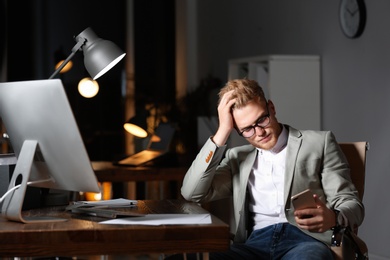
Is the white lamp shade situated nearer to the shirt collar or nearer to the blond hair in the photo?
the blond hair

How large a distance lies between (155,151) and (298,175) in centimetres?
306

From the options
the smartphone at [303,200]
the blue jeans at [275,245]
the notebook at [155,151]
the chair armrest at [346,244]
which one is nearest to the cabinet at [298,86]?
the notebook at [155,151]

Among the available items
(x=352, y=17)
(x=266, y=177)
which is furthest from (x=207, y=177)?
(x=352, y=17)

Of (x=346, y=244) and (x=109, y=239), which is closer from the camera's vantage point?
(x=109, y=239)

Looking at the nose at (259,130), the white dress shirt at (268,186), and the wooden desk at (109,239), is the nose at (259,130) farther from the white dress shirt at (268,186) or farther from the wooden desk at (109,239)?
the wooden desk at (109,239)

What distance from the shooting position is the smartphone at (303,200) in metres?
2.46

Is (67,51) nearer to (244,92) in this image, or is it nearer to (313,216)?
(244,92)

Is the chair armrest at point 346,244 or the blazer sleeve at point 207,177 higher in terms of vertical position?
the blazer sleeve at point 207,177

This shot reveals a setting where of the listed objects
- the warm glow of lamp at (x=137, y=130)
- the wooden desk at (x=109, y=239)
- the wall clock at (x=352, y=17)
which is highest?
the wall clock at (x=352, y=17)

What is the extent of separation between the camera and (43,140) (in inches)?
92.5

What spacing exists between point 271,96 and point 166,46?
156 inches

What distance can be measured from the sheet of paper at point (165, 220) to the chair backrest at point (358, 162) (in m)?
0.97

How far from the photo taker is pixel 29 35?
30.2 feet

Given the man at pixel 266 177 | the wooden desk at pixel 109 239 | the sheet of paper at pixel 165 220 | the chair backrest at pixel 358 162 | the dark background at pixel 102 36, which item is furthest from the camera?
the dark background at pixel 102 36
